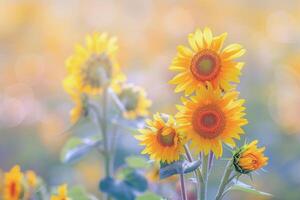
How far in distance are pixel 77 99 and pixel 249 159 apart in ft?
1.82

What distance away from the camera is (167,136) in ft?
4.06

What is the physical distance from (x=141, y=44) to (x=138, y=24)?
14.8 inches

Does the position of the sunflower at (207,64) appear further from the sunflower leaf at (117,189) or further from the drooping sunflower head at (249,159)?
the sunflower leaf at (117,189)

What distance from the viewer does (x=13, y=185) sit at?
5.38 ft

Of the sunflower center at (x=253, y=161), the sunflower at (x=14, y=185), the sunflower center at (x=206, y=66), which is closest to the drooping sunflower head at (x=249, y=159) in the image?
the sunflower center at (x=253, y=161)

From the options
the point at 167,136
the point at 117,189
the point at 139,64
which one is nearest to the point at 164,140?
the point at 167,136

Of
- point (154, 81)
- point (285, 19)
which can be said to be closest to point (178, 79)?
point (154, 81)

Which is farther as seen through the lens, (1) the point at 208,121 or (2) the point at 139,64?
(2) the point at 139,64

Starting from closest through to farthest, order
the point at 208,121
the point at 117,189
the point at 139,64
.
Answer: the point at 208,121 < the point at 117,189 < the point at 139,64

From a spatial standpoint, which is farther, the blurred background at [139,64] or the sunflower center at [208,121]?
the blurred background at [139,64]

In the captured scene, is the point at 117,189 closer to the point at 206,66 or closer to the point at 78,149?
the point at 78,149

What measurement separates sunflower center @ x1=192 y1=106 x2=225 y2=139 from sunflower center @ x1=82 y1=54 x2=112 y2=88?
474 mm

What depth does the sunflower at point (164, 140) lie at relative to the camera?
1.23m

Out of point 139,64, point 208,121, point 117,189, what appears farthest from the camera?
point 139,64
